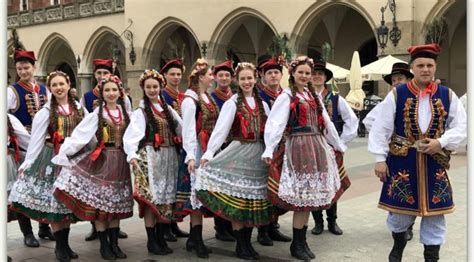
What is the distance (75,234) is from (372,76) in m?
12.2

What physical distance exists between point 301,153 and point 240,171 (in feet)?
1.95

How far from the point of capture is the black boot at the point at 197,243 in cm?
531

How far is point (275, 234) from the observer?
592 centimetres

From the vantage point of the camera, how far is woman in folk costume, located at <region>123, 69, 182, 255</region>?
5.25 metres

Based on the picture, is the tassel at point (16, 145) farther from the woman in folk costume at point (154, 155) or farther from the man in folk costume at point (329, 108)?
the man in folk costume at point (329, 108)

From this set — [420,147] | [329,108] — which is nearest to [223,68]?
[329,108]

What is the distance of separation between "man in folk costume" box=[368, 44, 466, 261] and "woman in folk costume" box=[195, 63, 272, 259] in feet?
3.89

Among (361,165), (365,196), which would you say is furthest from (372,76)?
(365,196)

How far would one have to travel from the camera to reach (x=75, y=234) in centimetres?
641

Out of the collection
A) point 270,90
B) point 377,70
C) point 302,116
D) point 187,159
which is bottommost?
point 187,159

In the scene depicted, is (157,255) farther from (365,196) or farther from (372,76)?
(372,76)

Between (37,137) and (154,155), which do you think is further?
(154,155)

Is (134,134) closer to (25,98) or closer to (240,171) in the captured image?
(240,171)

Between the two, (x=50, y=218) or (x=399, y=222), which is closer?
(x=399, y=222)
